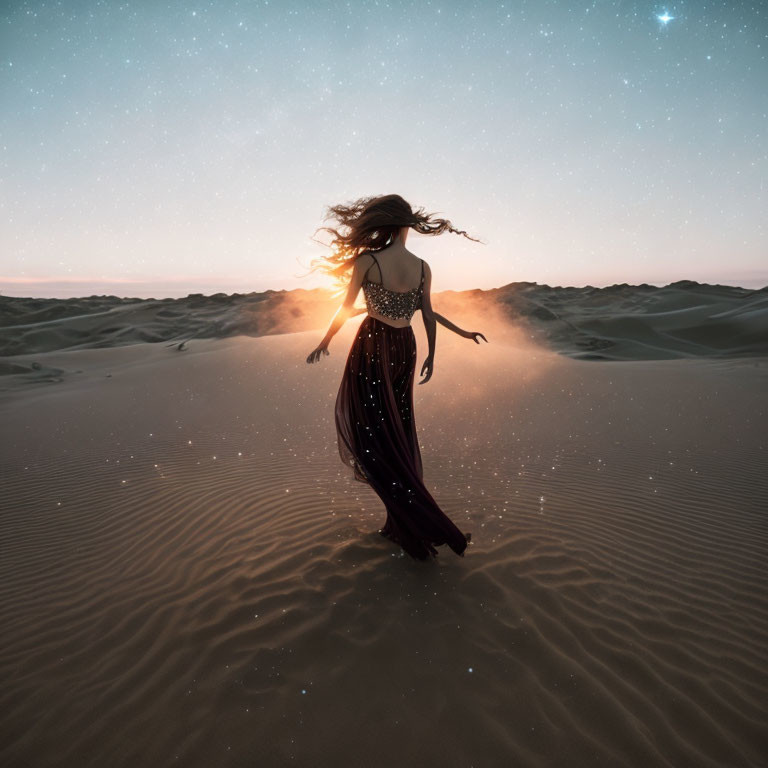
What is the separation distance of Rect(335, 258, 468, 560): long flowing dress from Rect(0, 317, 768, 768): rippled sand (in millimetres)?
441

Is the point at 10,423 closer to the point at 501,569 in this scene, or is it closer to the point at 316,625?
the point at 316,625

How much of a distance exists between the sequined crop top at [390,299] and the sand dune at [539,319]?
784 inches

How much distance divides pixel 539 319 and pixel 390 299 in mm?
38976

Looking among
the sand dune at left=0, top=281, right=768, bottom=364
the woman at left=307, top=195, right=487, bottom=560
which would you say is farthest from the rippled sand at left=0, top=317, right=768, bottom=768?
Answer: the sand dune at left=0, top=281, right=768, bottom=364

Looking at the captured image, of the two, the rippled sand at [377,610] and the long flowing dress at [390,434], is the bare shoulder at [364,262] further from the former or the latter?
the rippled sand at [377,610]

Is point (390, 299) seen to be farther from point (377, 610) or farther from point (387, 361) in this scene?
point (377, 610)

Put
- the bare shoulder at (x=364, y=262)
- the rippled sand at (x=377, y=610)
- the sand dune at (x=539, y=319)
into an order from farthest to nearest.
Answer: the sand dune at (x=539, y=319) < the bare shoulder at (x=364, y=262) < the rippled sand at (x=377, y=610)

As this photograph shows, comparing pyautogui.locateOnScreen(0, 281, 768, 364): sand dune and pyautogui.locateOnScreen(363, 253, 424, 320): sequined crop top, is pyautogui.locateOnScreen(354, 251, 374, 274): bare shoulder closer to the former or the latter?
pyautogui.locateOnScreen(363, 253, 424, 320): sequined crop top

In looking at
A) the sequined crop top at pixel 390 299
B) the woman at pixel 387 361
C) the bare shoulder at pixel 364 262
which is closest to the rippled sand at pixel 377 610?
the woman at pixel 387 361

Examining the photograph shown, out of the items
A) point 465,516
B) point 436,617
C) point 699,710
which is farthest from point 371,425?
point 699,710

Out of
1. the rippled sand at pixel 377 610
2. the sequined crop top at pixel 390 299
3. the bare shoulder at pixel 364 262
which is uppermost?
the bare shoulder at pixel 364 262

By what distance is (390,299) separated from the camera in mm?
3658

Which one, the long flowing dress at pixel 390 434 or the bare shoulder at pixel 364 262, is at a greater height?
the bare shoulder at pixel 364 262

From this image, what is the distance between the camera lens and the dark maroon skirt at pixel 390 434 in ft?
12.1
